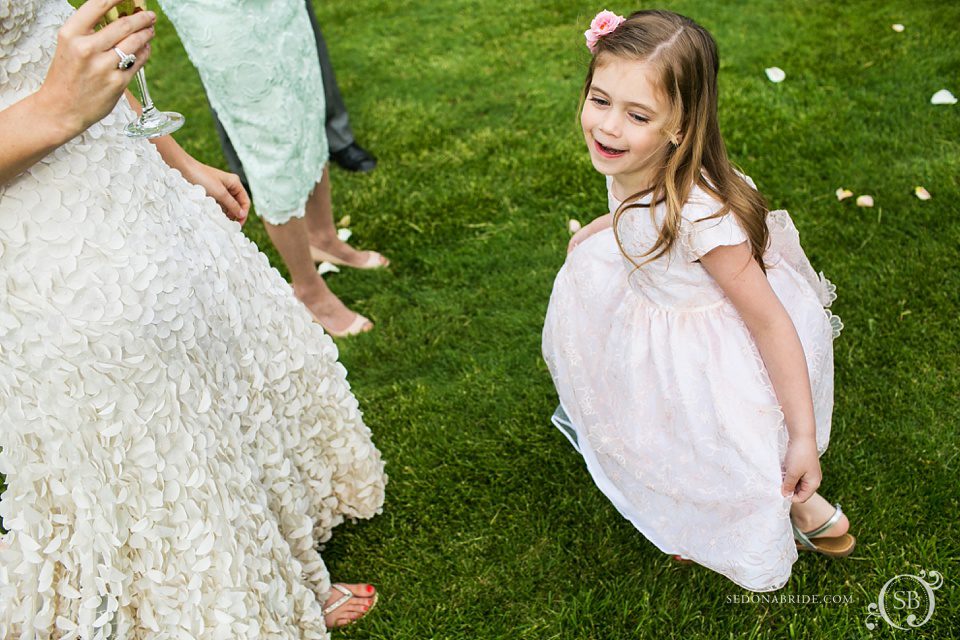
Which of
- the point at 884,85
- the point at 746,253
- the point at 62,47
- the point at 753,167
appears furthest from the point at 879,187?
the point at 62,47

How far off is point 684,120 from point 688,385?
0.62 metres

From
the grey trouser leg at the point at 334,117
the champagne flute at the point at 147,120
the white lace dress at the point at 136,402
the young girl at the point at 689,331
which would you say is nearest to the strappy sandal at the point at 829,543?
the young girl at the point at 689,331

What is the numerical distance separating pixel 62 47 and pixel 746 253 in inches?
53.7

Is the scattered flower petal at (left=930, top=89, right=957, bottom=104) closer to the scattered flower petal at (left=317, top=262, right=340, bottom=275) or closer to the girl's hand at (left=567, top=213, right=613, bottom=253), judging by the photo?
the girl's hand at (left=567, top=213, right=613, bottom=253)

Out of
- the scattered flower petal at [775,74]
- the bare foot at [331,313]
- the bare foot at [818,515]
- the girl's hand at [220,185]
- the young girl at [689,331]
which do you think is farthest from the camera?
the scattered flower petal at [775,74]

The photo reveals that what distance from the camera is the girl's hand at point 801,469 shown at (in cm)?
→ 192

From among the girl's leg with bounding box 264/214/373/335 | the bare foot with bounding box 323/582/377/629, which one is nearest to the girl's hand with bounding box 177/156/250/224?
the girl's leg with bounding box 264/214/373/335

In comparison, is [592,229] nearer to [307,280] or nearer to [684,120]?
[684,120]

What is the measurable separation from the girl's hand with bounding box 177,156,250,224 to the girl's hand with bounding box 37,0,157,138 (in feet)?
2.32

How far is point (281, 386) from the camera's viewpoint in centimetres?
213

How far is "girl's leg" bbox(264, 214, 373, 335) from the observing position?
316 cm

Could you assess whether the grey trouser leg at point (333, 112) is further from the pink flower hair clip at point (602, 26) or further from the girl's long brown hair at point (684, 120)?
the girl's long brown hair at point (684, 120)

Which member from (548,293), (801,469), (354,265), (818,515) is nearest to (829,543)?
(818,515)

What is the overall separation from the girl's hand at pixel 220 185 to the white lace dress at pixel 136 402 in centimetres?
15
